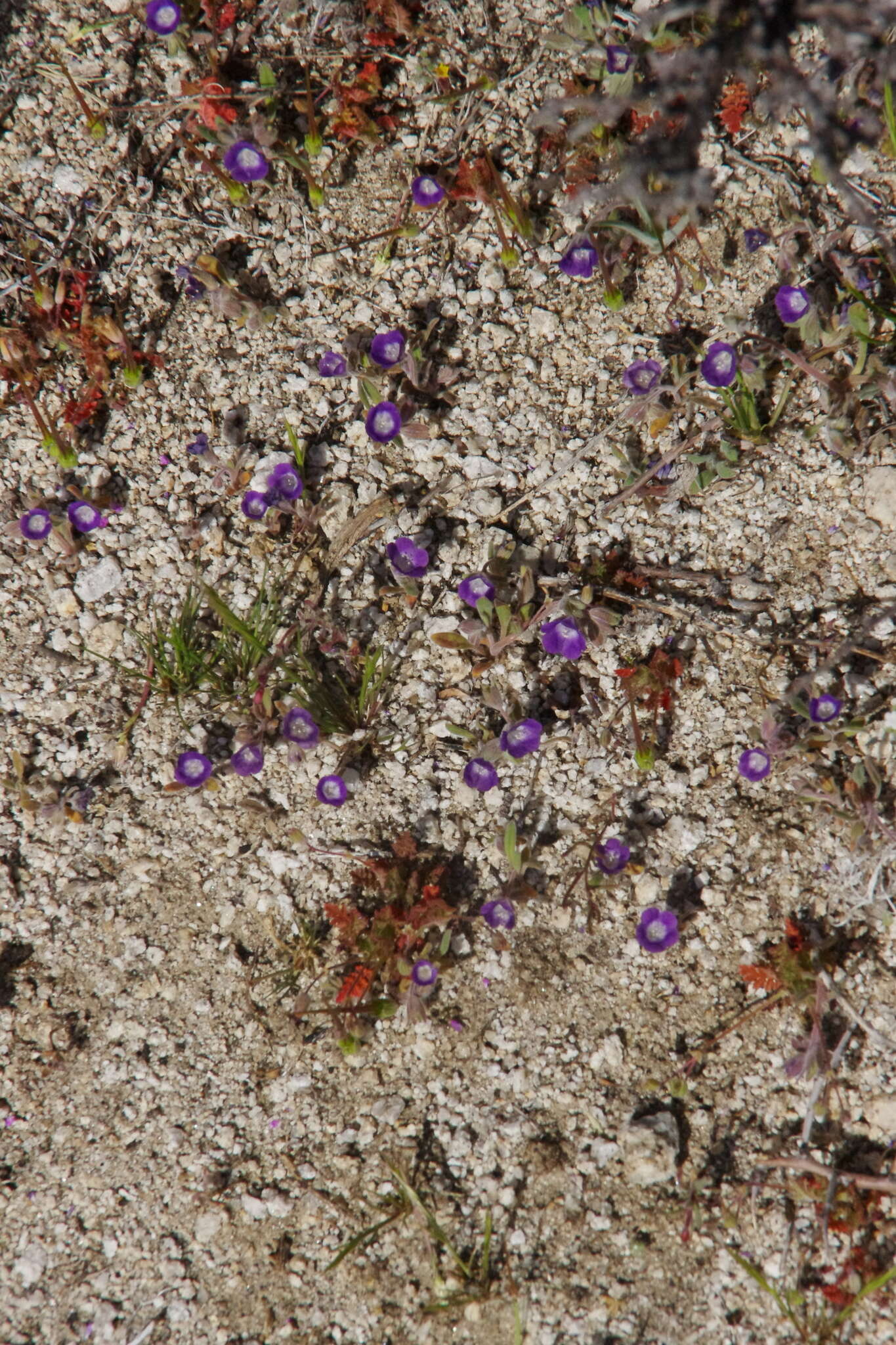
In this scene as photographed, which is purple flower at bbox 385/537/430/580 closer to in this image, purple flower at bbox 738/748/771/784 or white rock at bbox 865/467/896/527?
purple flower at bbox 738/748/771/784

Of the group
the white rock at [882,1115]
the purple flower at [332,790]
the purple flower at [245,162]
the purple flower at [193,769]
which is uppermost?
the purple flower at [245,162]

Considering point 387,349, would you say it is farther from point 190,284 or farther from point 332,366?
point 190,284

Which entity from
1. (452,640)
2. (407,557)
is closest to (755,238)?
(407,557)

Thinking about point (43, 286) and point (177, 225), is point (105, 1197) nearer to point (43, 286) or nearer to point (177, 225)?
point (43, 286)

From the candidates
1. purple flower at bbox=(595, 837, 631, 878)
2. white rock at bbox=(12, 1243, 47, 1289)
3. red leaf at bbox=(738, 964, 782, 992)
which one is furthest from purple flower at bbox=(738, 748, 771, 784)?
white rock at bbox=(12, 1243, 47, 1289)

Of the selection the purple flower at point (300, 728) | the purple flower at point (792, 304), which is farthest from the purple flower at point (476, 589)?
the purple flower at point (792, 304)

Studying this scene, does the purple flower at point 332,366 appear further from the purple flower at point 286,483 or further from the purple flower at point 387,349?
the purple flower at point 286,483
